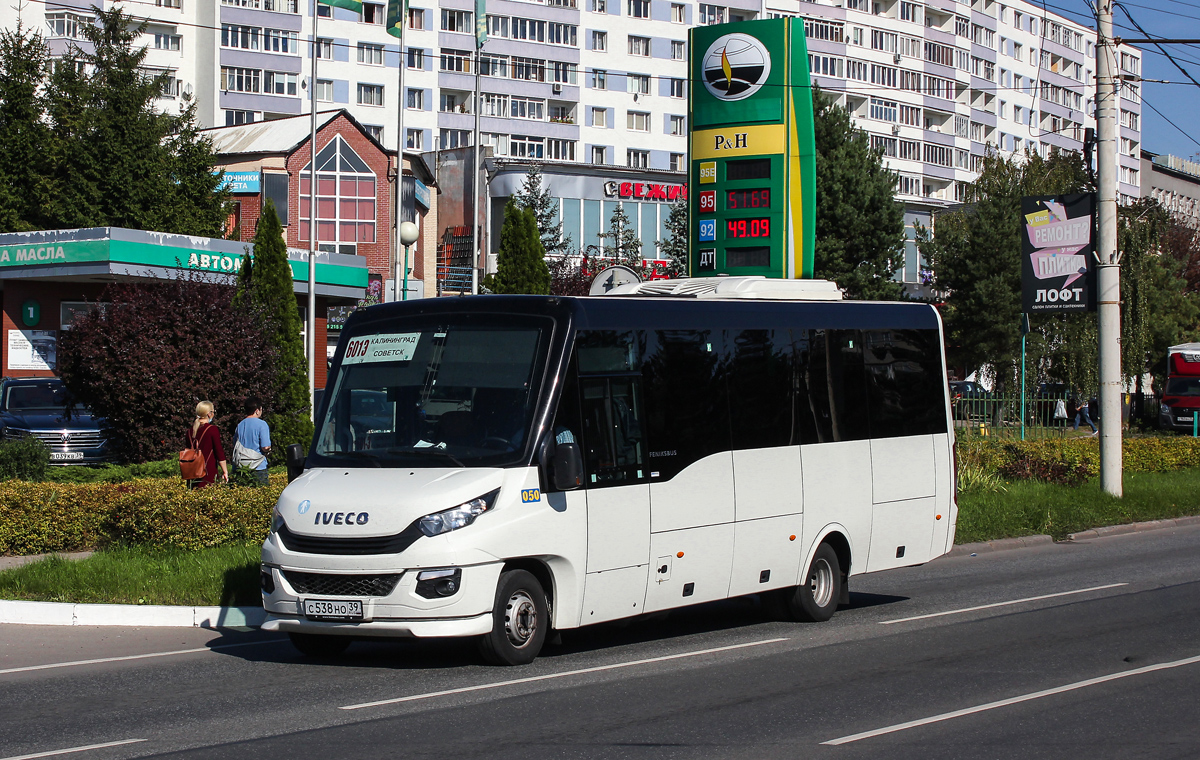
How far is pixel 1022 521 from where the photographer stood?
19.8 metres

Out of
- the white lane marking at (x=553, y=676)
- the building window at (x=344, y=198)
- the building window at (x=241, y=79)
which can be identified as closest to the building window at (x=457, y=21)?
the building window at (x=241, y=79)

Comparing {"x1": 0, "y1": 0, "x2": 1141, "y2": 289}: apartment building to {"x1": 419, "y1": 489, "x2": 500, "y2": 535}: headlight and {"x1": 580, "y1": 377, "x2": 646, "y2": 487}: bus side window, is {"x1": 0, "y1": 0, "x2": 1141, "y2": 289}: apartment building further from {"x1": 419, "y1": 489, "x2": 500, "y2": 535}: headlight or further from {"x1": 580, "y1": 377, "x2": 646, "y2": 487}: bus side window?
{"x1": 419, "y1": 489, "x2": 500, "y2": 535}: headlight

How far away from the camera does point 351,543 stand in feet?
29.4

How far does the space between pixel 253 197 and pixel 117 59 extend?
7540 millimetres

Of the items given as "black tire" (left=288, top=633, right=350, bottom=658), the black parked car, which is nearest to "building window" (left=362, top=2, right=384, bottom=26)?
the black parked car

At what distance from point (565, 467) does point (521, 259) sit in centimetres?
1926

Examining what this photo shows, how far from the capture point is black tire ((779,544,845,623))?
463 inches

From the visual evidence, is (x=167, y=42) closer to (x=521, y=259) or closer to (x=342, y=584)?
(x=521, y=259)

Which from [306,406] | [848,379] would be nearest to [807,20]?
[306,406]

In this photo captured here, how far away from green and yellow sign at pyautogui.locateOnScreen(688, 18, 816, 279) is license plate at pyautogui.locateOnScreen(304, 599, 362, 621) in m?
17.5

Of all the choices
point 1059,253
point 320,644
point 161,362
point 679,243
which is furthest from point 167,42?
point 320,644

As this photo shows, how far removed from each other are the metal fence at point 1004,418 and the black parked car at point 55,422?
51.5ft

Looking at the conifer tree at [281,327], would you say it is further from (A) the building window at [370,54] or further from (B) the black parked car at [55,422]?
(A) the building window at [370,54]

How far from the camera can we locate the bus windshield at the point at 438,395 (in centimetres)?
944
